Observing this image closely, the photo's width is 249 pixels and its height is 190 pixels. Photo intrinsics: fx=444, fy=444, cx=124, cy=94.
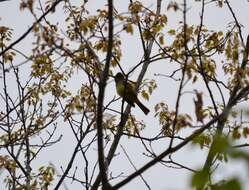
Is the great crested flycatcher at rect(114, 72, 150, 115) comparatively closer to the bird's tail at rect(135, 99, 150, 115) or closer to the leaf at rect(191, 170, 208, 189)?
the bird's tail at rect(135, 99, 150, 115)

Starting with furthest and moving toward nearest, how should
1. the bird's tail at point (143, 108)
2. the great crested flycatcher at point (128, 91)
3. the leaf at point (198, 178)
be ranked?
the bird's tail at point (143, 108) < the great crested flycatcher at point (128, 91) < the leaf at point (198, 178)

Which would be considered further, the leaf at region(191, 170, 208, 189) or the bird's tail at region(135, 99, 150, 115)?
the bird's tail at region(135, 99, 150, 115)

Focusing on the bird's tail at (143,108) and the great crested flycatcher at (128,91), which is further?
the bird's tail at (143,108)

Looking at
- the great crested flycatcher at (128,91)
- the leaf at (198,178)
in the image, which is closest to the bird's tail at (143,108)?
the great crested flycatcher at (128,91)

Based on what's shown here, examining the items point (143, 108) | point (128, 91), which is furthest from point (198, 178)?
point (143, 108)

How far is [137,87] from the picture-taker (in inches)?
247

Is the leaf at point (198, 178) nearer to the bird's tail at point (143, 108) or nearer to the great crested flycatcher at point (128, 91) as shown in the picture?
the great crested flycatcher at point (128, 91)

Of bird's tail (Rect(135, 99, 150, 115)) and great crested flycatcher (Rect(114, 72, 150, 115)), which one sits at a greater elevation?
bird's tail (Rect(135, 99, 150, 115))

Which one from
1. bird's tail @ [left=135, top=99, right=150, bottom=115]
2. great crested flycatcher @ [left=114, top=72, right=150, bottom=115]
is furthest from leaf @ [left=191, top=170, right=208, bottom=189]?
bird's tail @ [left=135, top=99, right=150, bottom=115]

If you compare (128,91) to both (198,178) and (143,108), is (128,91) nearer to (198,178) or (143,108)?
(143,108)

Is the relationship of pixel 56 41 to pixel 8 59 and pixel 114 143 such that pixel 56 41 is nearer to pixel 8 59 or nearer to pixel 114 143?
pixel 114 143

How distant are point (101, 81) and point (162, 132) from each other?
317 centimetres

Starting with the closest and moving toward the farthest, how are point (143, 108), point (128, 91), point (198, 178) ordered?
point (198, 178) → point (128, 91) → point (143, 108)

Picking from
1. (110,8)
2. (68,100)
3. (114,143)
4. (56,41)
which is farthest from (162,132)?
(110,8)
